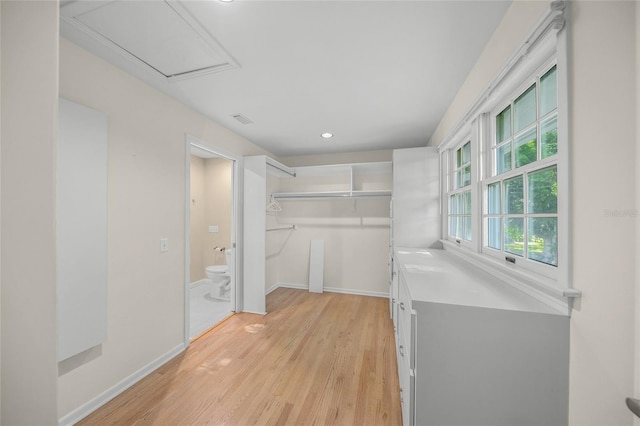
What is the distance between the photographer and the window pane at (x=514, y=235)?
131 centimetres

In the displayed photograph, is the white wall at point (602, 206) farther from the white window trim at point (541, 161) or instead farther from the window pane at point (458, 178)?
the window pane at point (458, 178)

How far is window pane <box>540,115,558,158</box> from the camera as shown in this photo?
3.51ft

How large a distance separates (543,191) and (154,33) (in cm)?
230

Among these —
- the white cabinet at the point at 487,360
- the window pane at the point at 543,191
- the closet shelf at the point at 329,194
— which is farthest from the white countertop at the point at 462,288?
the closet shelf at the point at 329,194

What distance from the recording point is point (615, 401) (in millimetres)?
718

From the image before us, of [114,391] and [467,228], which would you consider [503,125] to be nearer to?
[467,228]

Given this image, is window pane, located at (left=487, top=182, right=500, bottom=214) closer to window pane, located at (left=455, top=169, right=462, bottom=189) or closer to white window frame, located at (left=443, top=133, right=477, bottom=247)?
white window frame, located at (left=443, top=133, right=477, bottom=247)

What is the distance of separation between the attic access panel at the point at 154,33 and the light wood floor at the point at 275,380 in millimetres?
2406

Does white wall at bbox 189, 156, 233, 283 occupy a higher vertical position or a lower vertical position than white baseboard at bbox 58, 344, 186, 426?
higher

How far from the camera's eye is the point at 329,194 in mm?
3830

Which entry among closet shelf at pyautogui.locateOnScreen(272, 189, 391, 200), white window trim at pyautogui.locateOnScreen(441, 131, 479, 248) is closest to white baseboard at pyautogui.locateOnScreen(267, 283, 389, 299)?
closet shelf at pyautogui.locateOnScreen(272, 189, 391, 200)

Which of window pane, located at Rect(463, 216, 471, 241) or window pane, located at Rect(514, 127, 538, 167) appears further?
window pane, located at Rect(463, 216, 471, 241)

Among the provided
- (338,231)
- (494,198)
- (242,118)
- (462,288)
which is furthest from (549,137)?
(338,231)

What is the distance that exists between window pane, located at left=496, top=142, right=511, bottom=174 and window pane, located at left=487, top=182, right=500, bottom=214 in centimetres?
10
